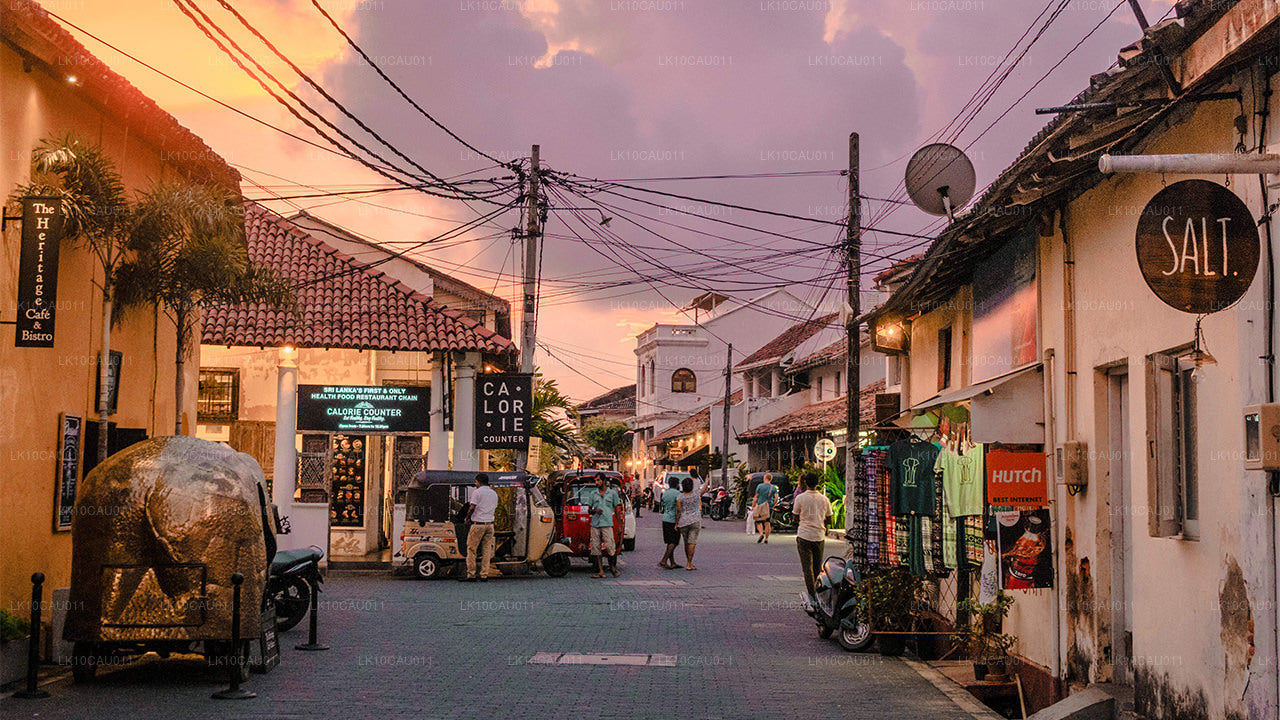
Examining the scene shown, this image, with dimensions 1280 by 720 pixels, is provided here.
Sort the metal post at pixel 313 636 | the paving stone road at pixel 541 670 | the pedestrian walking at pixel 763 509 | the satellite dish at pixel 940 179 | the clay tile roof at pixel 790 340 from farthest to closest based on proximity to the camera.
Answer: the clay tile roof at pixel 790 340, the pedestrian walking at pixel 763 509, the satellite dish at pixel 940 179, the metal post at pixel 313 636, the paving stone road at pixel 541 670

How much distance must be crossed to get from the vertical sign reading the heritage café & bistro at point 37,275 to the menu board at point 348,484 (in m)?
14.5

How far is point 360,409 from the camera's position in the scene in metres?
23.3

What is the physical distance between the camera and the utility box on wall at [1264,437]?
6.11 meters

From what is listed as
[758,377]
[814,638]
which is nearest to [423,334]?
[814,638]

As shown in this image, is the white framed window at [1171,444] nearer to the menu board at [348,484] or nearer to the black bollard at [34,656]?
the black bollard at [34,656]

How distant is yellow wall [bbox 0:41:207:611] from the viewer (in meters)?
10.8

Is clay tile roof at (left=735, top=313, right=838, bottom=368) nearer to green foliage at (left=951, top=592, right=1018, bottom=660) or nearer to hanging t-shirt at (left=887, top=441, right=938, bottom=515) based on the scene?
hanging t-shirt at (left=887, top=441, right=938, bottom=515)

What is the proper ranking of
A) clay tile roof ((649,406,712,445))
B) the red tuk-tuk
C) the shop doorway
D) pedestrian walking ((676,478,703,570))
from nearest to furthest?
the shop doorway, pedestrian walking ((676,478,703,570)), the red tuk-tuk, clay tile roof ((649,406,712,445))

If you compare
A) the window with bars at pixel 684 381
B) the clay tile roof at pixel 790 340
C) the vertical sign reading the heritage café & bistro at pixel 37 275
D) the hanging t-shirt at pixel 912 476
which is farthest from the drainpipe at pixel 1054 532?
the window with bars at pixel 684 381

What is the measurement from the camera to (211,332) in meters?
22.8

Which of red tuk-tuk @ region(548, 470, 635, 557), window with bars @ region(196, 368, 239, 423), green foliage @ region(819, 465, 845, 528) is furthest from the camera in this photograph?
green foliage @ region(819, 465, 845, 528)

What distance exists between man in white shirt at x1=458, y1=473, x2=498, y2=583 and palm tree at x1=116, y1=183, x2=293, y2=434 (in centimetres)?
827

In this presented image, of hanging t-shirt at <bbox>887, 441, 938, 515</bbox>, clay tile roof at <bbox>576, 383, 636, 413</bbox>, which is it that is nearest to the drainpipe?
hanging t-shirt at <bbox>887, 441, 938, 515</bbox>

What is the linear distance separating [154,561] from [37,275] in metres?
2.73
